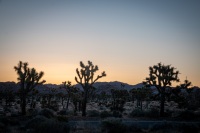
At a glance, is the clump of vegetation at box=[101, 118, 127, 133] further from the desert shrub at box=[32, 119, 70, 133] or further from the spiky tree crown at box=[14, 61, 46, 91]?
the spiky tree crown at box=[14, 61, 46, 91]

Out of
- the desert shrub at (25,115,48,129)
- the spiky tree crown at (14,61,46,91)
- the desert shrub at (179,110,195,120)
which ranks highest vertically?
the spiky tree crown at (14,61,46,91)

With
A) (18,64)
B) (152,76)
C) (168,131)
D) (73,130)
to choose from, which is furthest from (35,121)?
(152,76)

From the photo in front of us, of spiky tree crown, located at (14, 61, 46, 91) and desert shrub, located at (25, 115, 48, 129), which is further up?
spiky tree crown, located at (14, 61, 46, 91)

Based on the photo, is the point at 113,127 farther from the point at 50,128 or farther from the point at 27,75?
the point at 27,75

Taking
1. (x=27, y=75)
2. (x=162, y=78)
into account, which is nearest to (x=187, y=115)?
(x=162, y=78)

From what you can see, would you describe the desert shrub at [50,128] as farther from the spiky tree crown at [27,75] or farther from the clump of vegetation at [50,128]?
the spiky tree crown at [27,75]

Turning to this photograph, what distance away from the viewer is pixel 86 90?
70.7ft

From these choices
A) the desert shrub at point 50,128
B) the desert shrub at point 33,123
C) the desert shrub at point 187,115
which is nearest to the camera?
the desert shrub at point 50,128

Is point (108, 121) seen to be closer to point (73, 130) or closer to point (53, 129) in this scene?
point (73, 130)

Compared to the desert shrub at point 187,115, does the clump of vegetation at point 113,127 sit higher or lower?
higher

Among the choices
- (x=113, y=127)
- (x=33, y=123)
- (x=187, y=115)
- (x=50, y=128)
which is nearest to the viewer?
(x=50, y=128)

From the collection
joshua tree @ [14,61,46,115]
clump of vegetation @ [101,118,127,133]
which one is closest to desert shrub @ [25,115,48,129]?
clump of vegetation @ [101,118,127,133]

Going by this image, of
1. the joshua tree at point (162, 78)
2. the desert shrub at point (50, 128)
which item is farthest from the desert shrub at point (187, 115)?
the desert shrub at point (50, 128)

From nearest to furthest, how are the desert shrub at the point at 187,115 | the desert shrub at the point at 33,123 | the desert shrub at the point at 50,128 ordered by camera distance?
the desert shrub at the point at 50,128
the desert shrub at the point at 33,123
the desert shrub at the point at 187,115
